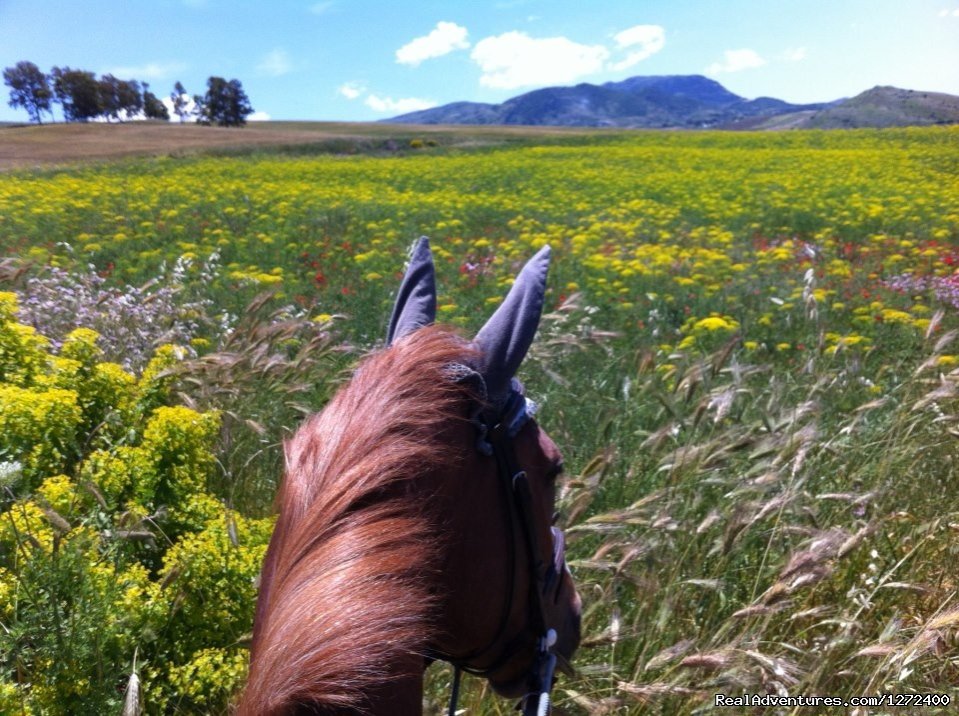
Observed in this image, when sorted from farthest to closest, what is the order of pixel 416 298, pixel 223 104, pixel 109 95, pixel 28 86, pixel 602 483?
pixel 223 104 → pixel 109 95 → pixel 28 86 → pixel 602 483 → pixel 416 298

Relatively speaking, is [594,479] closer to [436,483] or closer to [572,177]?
[436,483]

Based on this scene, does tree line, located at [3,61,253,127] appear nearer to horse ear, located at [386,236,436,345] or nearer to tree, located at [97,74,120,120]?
tree, located at [97,74,120,120]

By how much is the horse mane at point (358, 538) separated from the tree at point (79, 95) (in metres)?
48.9

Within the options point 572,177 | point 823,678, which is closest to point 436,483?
point 823,678

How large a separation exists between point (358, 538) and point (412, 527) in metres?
0.08

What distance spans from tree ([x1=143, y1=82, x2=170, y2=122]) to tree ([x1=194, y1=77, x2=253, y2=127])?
5.42 metres

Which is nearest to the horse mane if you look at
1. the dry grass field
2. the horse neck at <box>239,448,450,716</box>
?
the horse neck at <box>239,448,450,716</box>

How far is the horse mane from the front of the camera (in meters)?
0.84

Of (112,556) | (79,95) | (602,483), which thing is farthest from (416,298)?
(79,95)

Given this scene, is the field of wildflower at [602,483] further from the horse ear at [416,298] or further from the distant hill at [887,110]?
the distant hill at [887,110]

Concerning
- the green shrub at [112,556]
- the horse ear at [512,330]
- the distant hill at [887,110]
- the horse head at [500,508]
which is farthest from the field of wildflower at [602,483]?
the distant hill at [887,110]

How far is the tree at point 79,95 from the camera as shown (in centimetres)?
4144

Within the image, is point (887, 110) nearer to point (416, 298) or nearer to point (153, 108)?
point (153, 108)

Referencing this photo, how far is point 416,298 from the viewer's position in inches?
48.9
